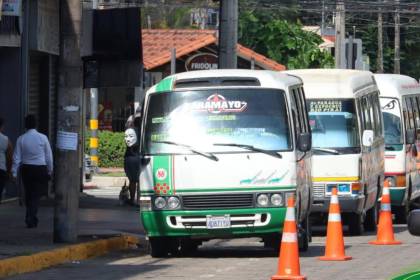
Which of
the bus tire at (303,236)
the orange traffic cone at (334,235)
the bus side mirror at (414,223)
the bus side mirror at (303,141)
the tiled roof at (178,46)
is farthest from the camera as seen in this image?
the tiled roof at (178,46)

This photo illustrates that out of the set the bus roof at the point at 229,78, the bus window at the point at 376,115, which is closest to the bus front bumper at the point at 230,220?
the bus roof at the point at 229,78

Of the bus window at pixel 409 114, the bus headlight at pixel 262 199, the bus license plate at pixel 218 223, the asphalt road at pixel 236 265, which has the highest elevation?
the bus window at pixel 409 114

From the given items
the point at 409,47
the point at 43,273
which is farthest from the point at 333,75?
the point at 409,47

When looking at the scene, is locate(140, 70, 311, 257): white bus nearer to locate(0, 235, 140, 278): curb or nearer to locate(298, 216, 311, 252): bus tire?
locate(298, 216, 311, 252): bus tire

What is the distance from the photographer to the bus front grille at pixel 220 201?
15961 millimetres

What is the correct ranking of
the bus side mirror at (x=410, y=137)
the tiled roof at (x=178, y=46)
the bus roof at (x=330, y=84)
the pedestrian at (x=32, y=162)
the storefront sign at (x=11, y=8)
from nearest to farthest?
the pedestrian at (x=32, y=162) → the storefront sign at (x=11, y=8) → the bus roof at (x=330, y=84) → the bus side mirror at (x=410, y=137) → the tiled roof at (x=178, y=46)

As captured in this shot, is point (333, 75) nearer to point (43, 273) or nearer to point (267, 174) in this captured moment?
point (267, 174)

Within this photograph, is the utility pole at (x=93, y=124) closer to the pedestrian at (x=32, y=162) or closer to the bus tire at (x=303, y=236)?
the pedestrian at (x=32, y=162)

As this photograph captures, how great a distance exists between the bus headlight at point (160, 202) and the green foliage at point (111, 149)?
27312 mm

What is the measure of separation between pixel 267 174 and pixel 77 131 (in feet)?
9.59

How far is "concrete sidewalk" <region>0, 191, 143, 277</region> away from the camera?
1639cm

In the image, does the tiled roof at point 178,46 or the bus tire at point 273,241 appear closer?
the bus tire at point 273,241

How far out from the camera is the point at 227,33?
82.0ft

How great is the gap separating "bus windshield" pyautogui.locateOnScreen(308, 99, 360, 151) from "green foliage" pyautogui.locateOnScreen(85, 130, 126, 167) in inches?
901
